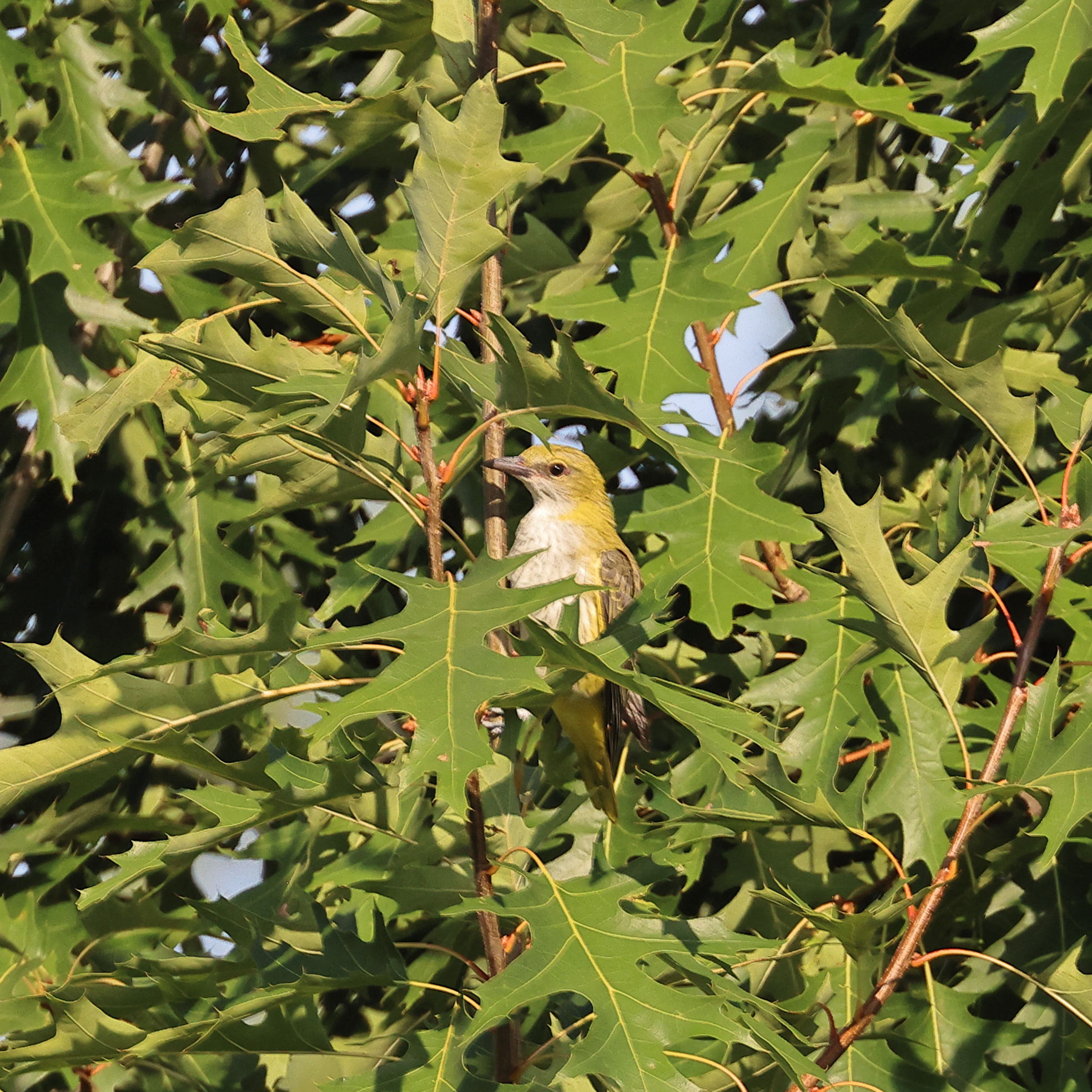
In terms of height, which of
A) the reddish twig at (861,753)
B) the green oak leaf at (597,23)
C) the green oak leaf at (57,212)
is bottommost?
the reddish twig at (861,753)

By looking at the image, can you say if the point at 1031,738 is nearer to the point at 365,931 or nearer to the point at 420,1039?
the point at 420,1039

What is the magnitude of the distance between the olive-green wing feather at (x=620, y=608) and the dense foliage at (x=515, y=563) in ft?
0.50

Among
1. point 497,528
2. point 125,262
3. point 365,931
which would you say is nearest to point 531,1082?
point 365,931

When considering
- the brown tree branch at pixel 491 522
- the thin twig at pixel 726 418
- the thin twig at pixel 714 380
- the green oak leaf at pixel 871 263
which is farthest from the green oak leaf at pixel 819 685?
the brown tree branch at pixel 491 522

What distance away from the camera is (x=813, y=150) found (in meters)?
4.11

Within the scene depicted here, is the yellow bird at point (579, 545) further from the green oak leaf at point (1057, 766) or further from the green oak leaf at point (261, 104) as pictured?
the green oak leaf at point (1057, 766)

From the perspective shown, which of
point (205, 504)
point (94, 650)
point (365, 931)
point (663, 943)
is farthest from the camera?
point (94, 650)

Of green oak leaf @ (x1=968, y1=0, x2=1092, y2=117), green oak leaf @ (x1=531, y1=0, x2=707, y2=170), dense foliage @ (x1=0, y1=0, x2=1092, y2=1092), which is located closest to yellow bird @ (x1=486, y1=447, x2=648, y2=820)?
dense foliage @ (x1=0, y1=0, x2=1092, y2=1092)

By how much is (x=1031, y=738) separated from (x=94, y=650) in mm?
3488

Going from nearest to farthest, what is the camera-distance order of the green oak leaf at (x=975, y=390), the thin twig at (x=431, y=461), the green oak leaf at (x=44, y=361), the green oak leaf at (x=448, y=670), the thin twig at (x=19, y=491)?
the green oak leaf at (x=448, y=670), the thin twig at (x=431, y=461), the green oak leaf at (x=975, y=390), the green oak leaf at (x=44, y=361), the thin twig at (x=19, y=491)

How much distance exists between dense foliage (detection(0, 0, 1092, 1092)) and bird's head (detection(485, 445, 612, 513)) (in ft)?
0.53

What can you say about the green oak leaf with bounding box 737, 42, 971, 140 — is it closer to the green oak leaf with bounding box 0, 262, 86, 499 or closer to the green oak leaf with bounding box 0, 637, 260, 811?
the green oak leaf with bounding box 0, 637, 260, 811

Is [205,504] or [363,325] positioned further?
[205,504]

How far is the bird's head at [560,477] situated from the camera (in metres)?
4.77
